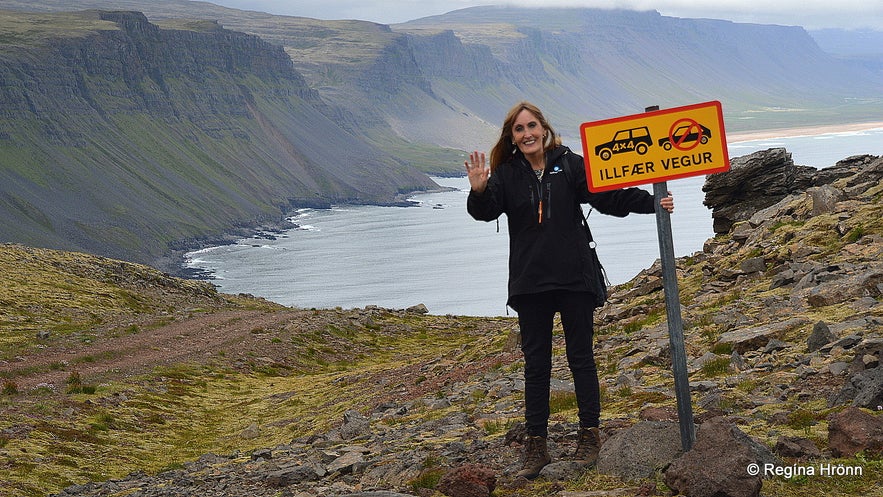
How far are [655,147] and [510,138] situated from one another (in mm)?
1709

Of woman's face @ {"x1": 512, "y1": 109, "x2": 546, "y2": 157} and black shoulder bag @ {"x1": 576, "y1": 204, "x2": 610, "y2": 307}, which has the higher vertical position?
woman's face @ {"x1": 512, "y1": 109, "x2": 546, "y2": 157}

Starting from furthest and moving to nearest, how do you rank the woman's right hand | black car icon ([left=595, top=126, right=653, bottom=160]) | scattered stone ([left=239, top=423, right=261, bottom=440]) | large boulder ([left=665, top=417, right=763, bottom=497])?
scattered stone ([left=239, top=423, right=261, bottom=440])
the woman's right hand
black car icon ([left=595, top=126, right=653, bottom=160])
large boulder ([left=665, top=417, right=763, bottom=497])

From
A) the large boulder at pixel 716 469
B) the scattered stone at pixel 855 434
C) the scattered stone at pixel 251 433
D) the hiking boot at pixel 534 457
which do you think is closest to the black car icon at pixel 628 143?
the large boulder at pixel 716 469

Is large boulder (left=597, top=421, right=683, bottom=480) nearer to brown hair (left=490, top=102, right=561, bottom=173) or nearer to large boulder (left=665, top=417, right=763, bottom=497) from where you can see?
large boulder (left=665, top=417, right=763, bottom=497)

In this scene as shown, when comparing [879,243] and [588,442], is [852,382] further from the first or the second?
[879,243]

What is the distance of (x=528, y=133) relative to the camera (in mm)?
9461

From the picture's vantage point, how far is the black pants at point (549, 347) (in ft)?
30.7

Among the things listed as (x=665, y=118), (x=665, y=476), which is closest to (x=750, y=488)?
(x=665, y=476)

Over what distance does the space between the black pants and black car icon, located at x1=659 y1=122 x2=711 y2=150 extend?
6.34ft

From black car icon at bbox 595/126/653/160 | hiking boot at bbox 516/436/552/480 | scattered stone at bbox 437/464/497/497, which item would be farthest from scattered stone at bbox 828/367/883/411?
scattered stone at bbox 437/464/497/497

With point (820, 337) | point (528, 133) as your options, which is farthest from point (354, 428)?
point (528, 133)

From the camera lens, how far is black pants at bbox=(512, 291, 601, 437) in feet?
30.7

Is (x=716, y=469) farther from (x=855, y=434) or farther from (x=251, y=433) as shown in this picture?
(x=251, y=433)

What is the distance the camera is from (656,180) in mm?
8758
